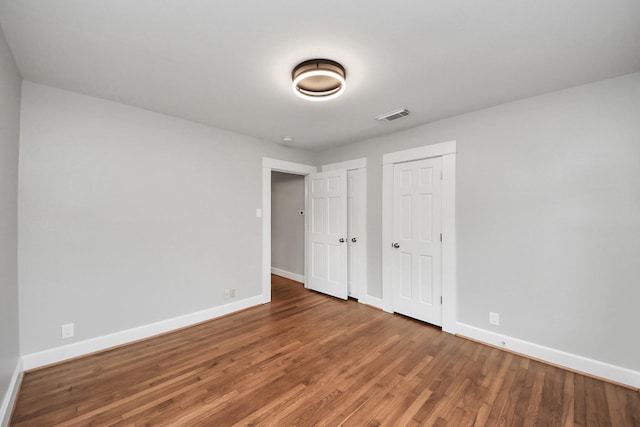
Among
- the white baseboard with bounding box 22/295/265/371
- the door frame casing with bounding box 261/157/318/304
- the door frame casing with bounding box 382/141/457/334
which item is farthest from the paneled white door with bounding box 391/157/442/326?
the white baseboard with bounding box 22/295/265/371

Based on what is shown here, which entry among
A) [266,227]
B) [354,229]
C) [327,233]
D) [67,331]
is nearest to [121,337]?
[67,331]

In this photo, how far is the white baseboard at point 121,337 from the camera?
218 centimetres

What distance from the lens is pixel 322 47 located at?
1.74m

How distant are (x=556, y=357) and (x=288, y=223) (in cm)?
417

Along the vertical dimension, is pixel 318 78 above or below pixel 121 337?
above

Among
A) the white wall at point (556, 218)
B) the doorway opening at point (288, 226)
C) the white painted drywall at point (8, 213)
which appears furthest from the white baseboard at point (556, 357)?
the white painted drywall at point (8, 213)

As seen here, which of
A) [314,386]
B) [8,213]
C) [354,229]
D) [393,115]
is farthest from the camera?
[354,229]

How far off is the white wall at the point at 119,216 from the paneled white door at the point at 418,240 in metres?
2.12

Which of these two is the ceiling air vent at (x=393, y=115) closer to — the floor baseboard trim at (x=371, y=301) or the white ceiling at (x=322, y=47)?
the white ceiling at (x=322, y=47)

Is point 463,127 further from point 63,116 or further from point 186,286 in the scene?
point 63,116

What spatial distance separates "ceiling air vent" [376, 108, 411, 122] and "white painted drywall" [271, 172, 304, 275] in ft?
7.36

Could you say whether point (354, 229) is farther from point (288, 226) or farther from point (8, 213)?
point (8, 213)

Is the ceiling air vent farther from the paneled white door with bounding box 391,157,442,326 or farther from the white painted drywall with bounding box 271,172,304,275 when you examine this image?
the white painted drywall with bounding box 271,172,304,275

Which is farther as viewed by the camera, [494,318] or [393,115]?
[393,115]
